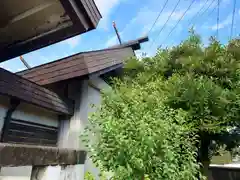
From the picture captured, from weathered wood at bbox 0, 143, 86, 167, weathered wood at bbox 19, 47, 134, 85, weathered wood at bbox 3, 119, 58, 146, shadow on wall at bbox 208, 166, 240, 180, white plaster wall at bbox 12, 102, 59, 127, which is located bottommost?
shadow on wall at bbox 208, 166, 240, 180

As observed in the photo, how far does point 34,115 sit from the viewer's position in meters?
4.11

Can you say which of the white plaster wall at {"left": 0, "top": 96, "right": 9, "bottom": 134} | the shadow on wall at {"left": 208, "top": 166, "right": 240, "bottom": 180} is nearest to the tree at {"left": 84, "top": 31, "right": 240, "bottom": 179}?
the white plaster wall at {"left": 0, "top": 96, "right": 9, "bottom": 134}

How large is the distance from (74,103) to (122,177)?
2427 millimetres

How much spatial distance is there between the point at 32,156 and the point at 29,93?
93.4 inches

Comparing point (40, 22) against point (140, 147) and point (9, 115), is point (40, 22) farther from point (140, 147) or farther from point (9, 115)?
point (140, 147)

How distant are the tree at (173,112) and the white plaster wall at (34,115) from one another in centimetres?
121

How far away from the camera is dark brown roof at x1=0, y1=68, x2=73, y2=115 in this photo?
130 inches

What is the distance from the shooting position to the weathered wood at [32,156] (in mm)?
1264

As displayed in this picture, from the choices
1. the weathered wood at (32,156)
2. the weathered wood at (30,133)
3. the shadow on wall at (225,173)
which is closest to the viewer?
the weathered wood at (32,156)

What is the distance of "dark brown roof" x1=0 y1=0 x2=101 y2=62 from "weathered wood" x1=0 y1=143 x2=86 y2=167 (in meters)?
1.63

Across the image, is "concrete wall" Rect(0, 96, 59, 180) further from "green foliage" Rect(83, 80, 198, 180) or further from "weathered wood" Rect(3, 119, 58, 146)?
"green foliage" Rect(83, 80, 198, 180)

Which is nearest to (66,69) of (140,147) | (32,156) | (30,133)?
(30,133)

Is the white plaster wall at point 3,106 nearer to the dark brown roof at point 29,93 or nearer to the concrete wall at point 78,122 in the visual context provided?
the dark brown roof at point 29,93

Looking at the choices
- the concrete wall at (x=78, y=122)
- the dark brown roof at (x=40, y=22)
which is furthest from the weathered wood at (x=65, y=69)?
the dark brown roof at (x=40, y=22)
